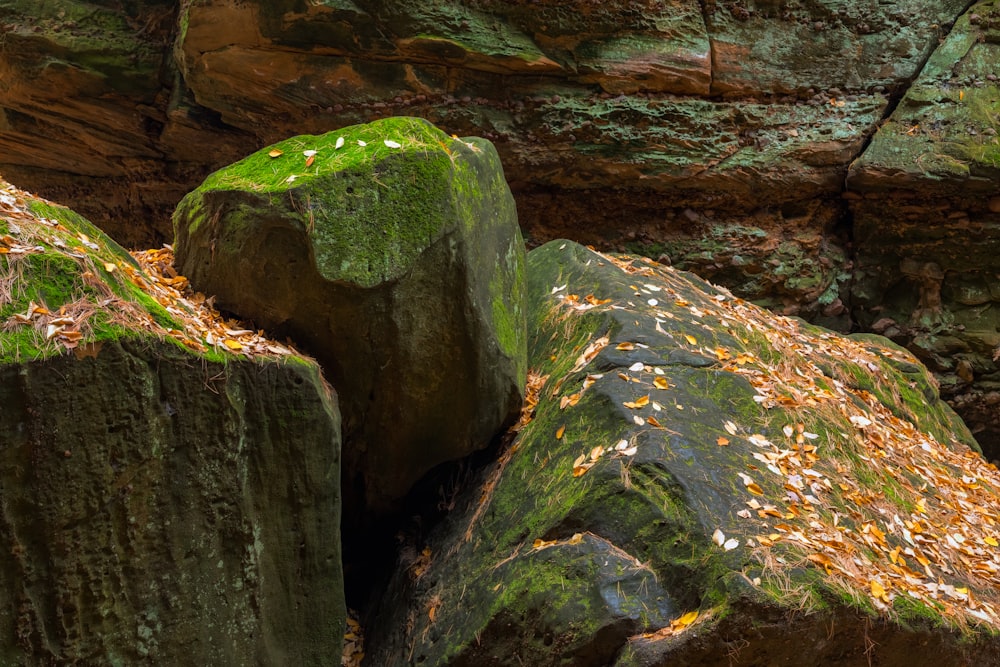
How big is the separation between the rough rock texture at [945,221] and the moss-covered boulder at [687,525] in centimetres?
344

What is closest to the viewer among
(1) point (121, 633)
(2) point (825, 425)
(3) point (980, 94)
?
(1) point (121, 633)

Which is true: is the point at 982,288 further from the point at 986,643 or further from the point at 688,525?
the point at 688,525

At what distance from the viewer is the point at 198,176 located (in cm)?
909

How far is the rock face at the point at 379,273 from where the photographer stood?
3.71m

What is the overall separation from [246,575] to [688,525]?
5.98 feet

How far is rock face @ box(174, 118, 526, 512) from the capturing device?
12.2 feet

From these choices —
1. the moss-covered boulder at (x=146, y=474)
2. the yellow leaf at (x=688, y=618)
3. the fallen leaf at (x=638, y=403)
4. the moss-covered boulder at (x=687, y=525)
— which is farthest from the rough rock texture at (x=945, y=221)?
the moss-covered boulder at (x=146, y=474)

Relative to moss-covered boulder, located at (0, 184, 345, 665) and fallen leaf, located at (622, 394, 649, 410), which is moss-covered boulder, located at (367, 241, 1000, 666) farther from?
moss-covered boulder, located at (0, 184, 345, 665)

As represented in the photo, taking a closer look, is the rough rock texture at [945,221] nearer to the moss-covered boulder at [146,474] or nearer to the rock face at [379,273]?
the rock face at [379,273]

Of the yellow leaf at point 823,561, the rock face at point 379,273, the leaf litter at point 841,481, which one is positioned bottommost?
the leaf litter at point 841,481

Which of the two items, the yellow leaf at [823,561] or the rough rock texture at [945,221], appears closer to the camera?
the yellow leaf at [823,561]

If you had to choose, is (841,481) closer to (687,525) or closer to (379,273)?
(687,525)

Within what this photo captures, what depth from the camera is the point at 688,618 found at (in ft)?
10.4

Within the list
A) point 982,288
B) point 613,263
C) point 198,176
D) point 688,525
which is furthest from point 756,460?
point 198,176
